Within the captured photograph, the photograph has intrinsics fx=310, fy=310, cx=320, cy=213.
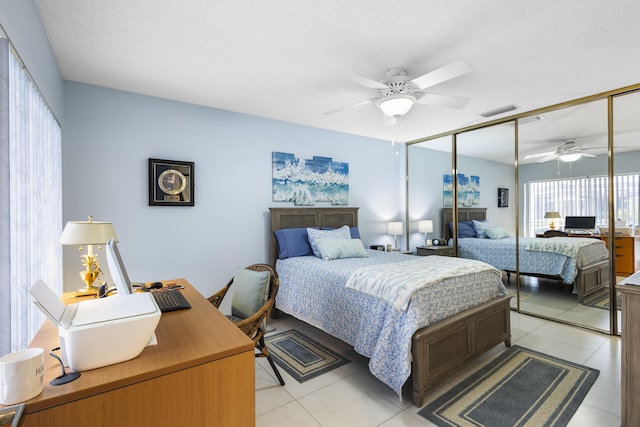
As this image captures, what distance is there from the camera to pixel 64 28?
2.11 m

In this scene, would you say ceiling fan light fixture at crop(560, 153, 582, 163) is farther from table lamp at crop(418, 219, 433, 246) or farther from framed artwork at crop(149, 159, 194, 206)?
framed artwork at crop(149, 159, 194, 206)

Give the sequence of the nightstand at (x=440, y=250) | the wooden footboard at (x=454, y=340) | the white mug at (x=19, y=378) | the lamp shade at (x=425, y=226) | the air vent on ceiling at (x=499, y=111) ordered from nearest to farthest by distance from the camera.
→ 1. the white mug at (x=19, y=378)
2. the wooden footboard at (x=454, y=340)
3. the air vent on ceiling at (x=499, y=111)
4. the nightstand at (x=440, y=250)
5. the lamp shade at (x=425, y=226)

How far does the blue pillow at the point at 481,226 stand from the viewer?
4.41 m

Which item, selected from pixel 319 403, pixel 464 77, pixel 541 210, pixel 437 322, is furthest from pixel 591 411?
pixel 464 77

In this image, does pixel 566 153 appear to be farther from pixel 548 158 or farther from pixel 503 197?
pixel 503 197

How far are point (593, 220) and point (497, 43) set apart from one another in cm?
250

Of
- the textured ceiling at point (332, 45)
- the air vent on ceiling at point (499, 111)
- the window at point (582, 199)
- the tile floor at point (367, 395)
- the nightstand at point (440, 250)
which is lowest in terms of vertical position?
the tile floor at point (367, 395)

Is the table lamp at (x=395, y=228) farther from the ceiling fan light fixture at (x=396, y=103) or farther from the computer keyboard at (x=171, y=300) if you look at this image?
the computer keyboard at (x=171, y=300)

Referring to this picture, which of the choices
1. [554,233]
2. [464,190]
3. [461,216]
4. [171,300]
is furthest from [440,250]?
[171,300]

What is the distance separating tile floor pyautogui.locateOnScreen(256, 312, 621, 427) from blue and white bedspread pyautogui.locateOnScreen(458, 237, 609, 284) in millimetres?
827

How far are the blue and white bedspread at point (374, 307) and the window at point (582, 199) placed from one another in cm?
150

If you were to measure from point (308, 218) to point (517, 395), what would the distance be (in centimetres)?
289

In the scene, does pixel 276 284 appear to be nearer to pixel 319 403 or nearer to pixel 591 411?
pixel 319 403

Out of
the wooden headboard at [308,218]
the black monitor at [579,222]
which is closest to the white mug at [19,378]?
the wooden headboard at [308,218]
